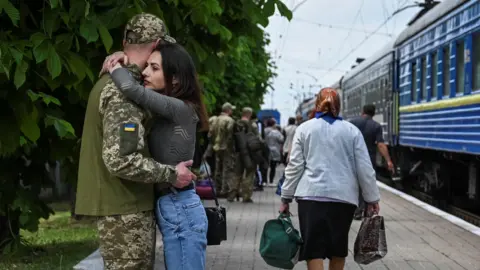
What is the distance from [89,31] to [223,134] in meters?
11.3

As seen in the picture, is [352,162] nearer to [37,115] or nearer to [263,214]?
[37,115]

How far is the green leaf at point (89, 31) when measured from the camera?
696 cm

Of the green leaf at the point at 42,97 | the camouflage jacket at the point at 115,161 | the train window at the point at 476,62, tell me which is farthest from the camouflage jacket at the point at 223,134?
the camouflage jacket at the point at 115,161

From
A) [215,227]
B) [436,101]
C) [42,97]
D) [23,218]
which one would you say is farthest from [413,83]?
[215,227]

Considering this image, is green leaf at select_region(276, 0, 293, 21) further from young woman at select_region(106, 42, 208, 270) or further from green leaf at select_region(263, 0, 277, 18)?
young woman at select_region(106, 42, 208, 270)

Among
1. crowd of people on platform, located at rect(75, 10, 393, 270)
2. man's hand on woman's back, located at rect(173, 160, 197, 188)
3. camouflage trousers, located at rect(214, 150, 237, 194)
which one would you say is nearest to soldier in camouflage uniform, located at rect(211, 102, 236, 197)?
camouflage trousers, located at rect(214, 150, 237, 194)

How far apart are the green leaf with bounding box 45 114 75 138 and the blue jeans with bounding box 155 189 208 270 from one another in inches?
125

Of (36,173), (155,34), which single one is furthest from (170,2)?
(36,173)

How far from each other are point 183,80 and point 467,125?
33.2 ft

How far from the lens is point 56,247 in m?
12.5

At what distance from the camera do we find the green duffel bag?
7051mm

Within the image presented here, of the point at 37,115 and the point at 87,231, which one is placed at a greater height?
the point at 37,115

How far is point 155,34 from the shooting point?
4.86 metres

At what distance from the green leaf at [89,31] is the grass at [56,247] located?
3274 mm
